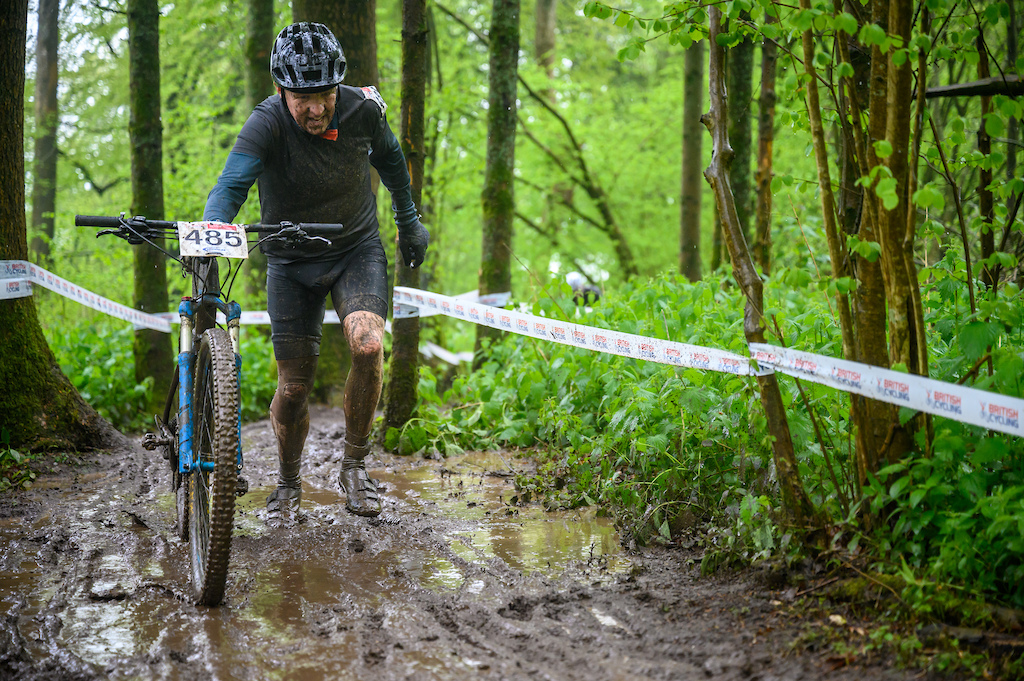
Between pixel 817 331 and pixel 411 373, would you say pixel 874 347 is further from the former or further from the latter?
pixel 411 373

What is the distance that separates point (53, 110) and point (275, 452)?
57.1 ft

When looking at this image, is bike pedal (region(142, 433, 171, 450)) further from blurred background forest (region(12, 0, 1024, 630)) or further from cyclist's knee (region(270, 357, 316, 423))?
blurred background forest (region(12, 0, 1024, 630))

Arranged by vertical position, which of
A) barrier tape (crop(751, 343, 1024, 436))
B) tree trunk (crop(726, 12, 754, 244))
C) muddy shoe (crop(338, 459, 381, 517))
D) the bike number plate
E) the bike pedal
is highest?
tree trunk (crop(726, 12, 754, 244))

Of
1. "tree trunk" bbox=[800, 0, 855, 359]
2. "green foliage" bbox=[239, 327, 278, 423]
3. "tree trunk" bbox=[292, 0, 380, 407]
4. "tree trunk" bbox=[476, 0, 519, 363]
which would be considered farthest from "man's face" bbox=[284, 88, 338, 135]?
"green foliage" bbox=[239, 327, 278, 423]

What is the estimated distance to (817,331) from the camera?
460cm

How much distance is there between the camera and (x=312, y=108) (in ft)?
14.2

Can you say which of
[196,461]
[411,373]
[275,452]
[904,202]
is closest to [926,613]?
[904,202]

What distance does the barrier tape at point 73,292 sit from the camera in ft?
20.9

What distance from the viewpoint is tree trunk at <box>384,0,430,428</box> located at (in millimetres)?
6773

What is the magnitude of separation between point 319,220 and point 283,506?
167cm

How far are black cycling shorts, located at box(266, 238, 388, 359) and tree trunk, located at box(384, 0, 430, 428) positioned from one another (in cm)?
208

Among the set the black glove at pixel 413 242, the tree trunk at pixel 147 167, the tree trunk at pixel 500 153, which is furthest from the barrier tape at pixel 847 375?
the tree trunk at pixel 147 167

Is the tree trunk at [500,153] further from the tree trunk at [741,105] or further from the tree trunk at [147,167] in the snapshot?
the tree trunk at [147,167]

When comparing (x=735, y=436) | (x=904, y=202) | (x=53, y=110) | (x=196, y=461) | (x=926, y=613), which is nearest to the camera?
(x=926, y=613)
